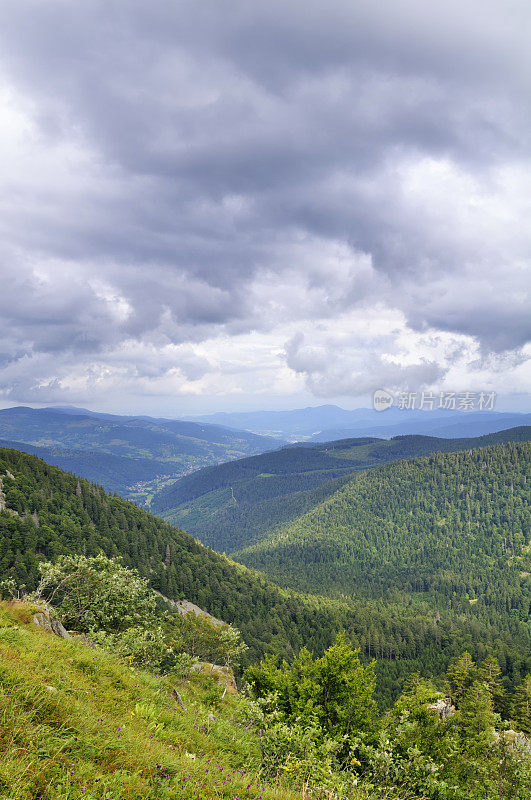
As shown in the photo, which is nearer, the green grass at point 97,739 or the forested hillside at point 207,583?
the green grass at point 97,739

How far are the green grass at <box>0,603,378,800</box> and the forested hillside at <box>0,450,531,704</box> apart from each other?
109921 millimetres

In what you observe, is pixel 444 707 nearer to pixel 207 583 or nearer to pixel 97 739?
pixel 207 583

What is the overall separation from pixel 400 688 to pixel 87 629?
146 meters

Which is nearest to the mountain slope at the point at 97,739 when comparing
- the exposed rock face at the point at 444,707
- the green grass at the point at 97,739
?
the green grass at the point at 97,739

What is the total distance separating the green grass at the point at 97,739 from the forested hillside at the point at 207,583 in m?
110

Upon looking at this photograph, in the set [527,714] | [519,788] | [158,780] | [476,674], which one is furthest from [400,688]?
[158,780]

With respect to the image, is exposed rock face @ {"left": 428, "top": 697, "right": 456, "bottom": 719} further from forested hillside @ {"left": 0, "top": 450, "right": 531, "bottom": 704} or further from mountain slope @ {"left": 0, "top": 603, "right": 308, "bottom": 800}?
mountain slope @ {"left": 0, "top": 603, "right": 308, "bottom": 800}

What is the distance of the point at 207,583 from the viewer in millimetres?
148375

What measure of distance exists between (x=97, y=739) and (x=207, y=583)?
513 ft

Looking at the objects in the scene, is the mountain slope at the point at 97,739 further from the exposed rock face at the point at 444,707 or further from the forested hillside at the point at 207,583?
the forested hillside at the point at 207,583

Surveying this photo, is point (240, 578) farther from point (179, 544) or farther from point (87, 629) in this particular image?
point (87, 629)

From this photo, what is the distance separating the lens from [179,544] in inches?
6757

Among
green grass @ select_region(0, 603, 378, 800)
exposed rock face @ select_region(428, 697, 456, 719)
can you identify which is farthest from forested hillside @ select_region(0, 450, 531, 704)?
green grass @ select_region(0, 603, 378, 800)

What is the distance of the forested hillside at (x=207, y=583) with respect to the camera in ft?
398
